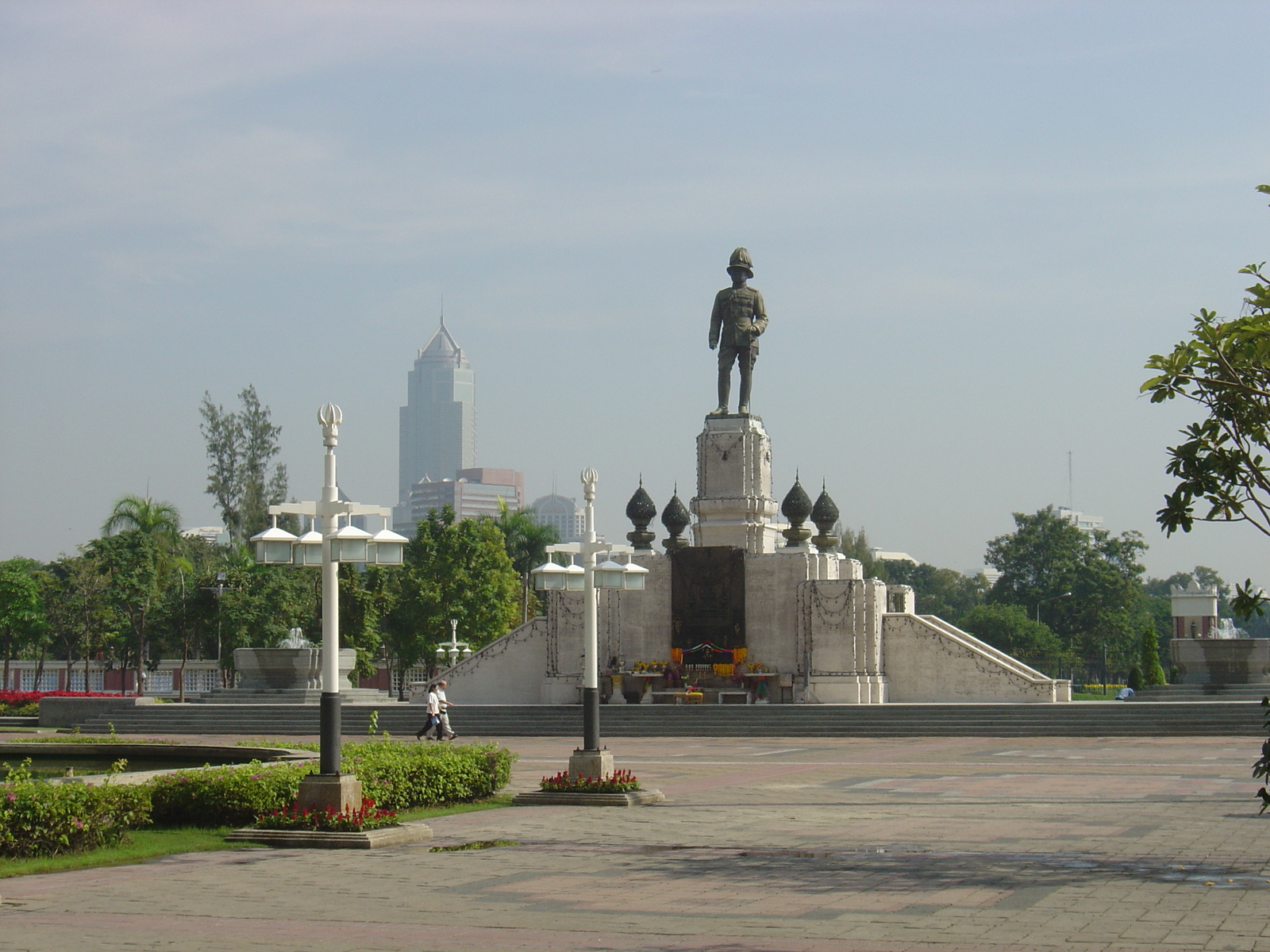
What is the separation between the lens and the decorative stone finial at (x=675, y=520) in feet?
134

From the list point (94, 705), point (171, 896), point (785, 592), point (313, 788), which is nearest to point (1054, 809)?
point (313, 788)

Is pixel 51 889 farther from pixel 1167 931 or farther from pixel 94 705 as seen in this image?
pixel 94 705

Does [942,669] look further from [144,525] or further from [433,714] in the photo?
[144,525]

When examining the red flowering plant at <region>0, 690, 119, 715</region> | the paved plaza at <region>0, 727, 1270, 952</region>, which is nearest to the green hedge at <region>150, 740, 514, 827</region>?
the paved plaza at <region>0, 727, 1270, 952</region>

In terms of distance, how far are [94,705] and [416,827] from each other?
88.0ft

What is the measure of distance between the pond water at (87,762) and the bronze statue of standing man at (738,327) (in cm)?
2149

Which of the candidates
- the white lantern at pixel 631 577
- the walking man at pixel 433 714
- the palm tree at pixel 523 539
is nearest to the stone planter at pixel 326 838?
the white lantern at pixel 631 577

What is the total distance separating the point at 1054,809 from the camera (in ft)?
50.8

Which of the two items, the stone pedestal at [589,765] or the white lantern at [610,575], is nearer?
the stone pedestal at [589,765]

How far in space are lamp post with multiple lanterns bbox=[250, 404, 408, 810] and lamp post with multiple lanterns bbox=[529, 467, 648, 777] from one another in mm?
3739

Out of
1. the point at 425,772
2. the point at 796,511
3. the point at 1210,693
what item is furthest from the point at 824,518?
the point at 425,772

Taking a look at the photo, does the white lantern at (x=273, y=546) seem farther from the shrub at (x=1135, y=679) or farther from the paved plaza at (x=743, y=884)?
the shrub at (x=1135, y=679)

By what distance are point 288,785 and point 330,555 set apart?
265 centimetres

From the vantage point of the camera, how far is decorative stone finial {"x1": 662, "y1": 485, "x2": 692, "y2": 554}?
40.8m
